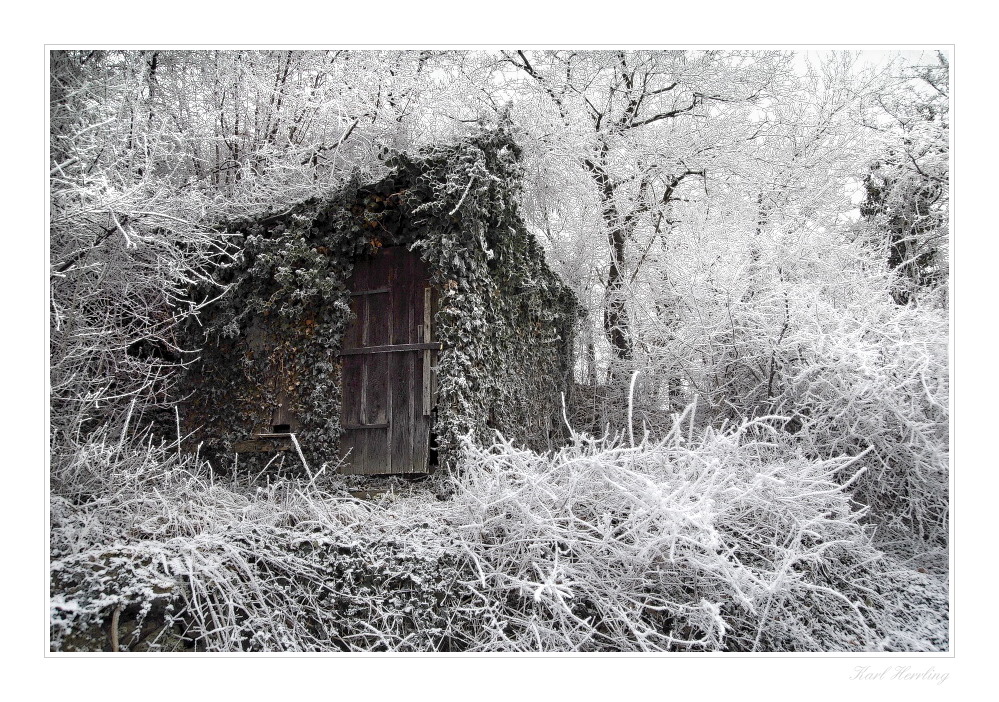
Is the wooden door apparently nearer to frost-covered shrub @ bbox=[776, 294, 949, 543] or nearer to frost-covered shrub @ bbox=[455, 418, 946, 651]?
frost-covered shrub @ bbox=[455, 418, 946, 651]

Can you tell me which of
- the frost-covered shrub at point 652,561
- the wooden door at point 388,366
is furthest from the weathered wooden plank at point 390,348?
the frost-covered shrub at point 652,561

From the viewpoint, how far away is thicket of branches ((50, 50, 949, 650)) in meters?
4.82

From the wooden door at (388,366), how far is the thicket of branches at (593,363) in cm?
56

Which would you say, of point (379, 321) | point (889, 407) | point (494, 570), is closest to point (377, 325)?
point (379, 321)

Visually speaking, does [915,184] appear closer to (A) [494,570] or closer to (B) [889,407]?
(B) [889,407]

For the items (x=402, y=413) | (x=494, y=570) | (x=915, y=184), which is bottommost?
(x=494, y=570)

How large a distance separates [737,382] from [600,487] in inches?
145

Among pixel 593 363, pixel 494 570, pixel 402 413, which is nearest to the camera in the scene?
pixel 494 570

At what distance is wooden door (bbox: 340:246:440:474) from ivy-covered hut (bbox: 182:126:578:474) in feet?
0.04

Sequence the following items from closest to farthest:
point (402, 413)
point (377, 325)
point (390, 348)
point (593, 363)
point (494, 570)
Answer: point (494, 570) → point (402, 413) → point (390, 348) → point (377, 325) → point (593, 363)

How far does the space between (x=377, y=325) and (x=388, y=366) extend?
42 centimetres

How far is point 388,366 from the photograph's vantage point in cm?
713

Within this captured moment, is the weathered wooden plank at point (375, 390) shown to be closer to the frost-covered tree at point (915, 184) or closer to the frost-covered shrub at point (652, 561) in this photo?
the frost-covered shrub at point (652, 561)
